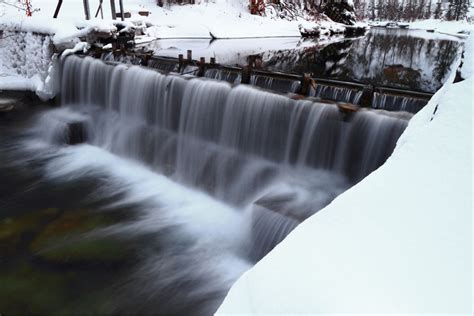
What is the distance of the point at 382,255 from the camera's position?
2.60 m

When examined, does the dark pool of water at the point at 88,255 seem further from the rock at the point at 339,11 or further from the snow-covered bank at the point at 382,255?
the rock at the point at 339,11

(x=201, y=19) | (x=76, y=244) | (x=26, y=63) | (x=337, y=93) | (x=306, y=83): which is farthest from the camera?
(x=201, y=19)

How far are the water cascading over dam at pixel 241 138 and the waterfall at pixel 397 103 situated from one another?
119 centimetres

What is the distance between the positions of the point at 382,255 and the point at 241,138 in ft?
21.0

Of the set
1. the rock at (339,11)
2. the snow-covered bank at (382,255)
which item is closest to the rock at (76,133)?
the snow-covered bank at (382,255)

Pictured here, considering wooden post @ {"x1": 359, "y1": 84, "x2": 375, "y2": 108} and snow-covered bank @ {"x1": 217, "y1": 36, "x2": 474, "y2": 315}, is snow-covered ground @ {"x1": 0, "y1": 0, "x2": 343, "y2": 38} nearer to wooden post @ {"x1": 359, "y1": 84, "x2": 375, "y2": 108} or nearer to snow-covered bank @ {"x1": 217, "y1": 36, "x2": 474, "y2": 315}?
wooden post @ {"x1": 359, "y1": 84, "x2": 375, "y2": 108}

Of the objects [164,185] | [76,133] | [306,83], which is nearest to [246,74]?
[306,83]

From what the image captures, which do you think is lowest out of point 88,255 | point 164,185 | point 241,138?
point 88,255

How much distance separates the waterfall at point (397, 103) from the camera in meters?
7.72

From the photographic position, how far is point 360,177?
7117 mm

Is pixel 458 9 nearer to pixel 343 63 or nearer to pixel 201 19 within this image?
pixel 201 19

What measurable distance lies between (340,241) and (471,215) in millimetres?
1172

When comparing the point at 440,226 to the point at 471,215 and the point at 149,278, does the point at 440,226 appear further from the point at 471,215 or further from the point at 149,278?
the point at 149,278

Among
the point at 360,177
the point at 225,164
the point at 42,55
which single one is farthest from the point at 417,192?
the point at 42,55
